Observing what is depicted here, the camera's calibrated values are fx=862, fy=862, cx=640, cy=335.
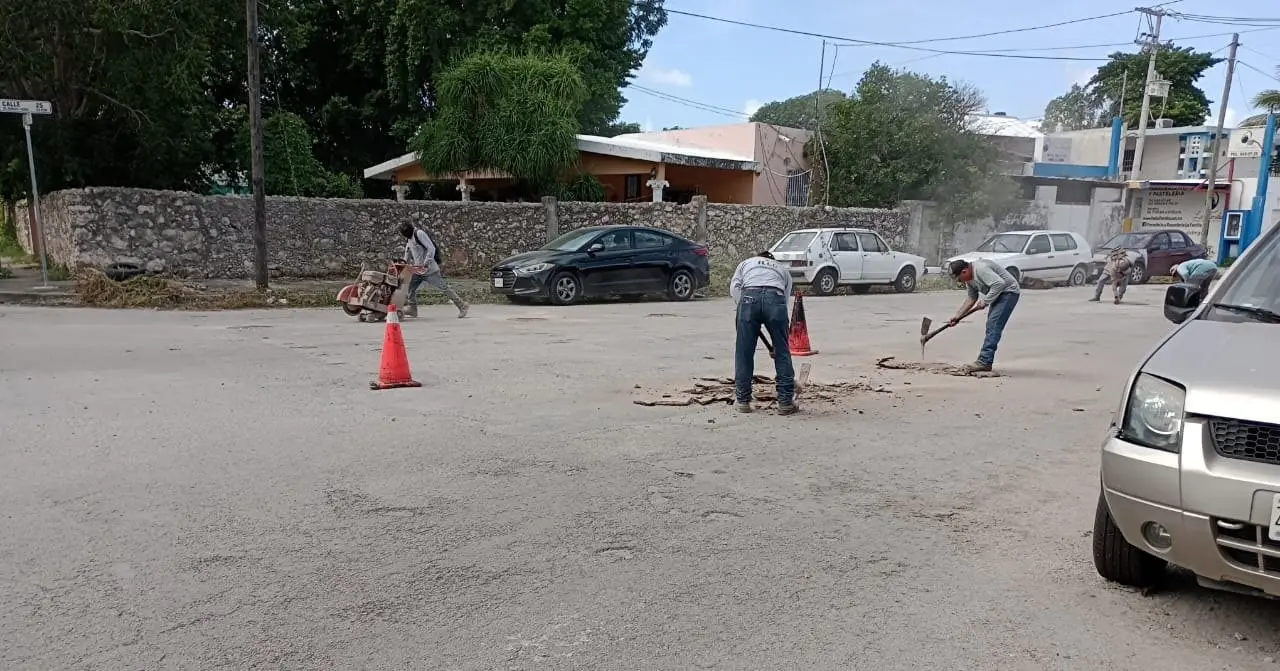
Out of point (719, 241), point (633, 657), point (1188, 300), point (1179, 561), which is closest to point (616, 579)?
point (633, 657)

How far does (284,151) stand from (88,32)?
9279 millimetres

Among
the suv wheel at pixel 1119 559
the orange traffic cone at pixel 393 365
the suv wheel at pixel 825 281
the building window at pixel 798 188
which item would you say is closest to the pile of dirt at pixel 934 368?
the orange traffic cone at pixel 393 365

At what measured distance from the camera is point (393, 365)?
805 cm

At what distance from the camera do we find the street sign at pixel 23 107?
1368 cm

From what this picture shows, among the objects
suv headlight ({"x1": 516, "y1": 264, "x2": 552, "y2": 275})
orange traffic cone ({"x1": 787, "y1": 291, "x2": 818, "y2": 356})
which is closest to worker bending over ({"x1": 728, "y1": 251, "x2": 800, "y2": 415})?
orange traffic cone ({"x1": 787, "y1": 291, "x2": 818, "y2": 356})

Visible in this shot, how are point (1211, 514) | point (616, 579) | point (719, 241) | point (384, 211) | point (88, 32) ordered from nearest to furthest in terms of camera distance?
point (1211, 514) → point (616, 579) → point (88, 32) → point (384, 211) → point (719, 241)

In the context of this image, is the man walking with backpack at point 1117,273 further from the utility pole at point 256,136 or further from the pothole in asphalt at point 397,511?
the pothole in asphalt at point 397,511

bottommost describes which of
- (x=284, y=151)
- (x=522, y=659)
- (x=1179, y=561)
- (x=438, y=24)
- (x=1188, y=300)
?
(x=522, y=659)

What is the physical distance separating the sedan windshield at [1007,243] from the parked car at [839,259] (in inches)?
106

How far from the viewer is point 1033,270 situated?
22.0 metres

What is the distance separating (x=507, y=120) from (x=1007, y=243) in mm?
13484

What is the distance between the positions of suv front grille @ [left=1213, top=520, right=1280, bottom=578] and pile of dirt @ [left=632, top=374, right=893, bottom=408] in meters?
4.51

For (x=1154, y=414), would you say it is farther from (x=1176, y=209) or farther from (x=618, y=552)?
(x=1176, y=209)

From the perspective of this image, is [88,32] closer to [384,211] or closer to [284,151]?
[384,211]
